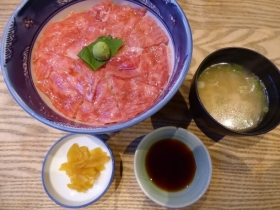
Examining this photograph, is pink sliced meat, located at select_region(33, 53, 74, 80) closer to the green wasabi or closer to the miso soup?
the green wasabi

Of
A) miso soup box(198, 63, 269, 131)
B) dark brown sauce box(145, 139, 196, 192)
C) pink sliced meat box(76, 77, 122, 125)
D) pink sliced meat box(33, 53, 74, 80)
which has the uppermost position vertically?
pink sliced meat box(33, 53, 74, 80)

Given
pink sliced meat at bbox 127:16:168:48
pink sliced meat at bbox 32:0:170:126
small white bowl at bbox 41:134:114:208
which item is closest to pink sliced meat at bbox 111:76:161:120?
pink sliced meat at bbox 32:0:170:126

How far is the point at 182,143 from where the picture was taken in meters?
1.60

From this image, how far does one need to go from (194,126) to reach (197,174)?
Result: 286 millimetres

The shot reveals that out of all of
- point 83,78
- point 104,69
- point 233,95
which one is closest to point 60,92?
point 83,78

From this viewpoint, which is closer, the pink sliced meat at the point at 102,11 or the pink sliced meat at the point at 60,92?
the pink sliced meat at the point at 60,92

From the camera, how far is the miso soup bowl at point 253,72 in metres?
1.41

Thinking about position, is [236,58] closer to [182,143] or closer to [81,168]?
[182,143]

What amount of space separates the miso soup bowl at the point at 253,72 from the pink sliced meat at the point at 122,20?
429 mm

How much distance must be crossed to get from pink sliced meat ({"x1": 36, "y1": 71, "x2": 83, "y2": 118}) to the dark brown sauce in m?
0.54

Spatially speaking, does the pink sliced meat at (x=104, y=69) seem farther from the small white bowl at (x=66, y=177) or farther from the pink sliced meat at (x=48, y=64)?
the small white bowl at (x=66, y=177)

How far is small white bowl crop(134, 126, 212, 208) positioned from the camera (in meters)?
1.44

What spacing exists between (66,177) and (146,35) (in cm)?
92

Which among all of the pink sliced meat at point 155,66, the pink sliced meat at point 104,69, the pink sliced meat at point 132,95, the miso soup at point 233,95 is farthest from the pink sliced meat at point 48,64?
the miso soup at point 233,95
